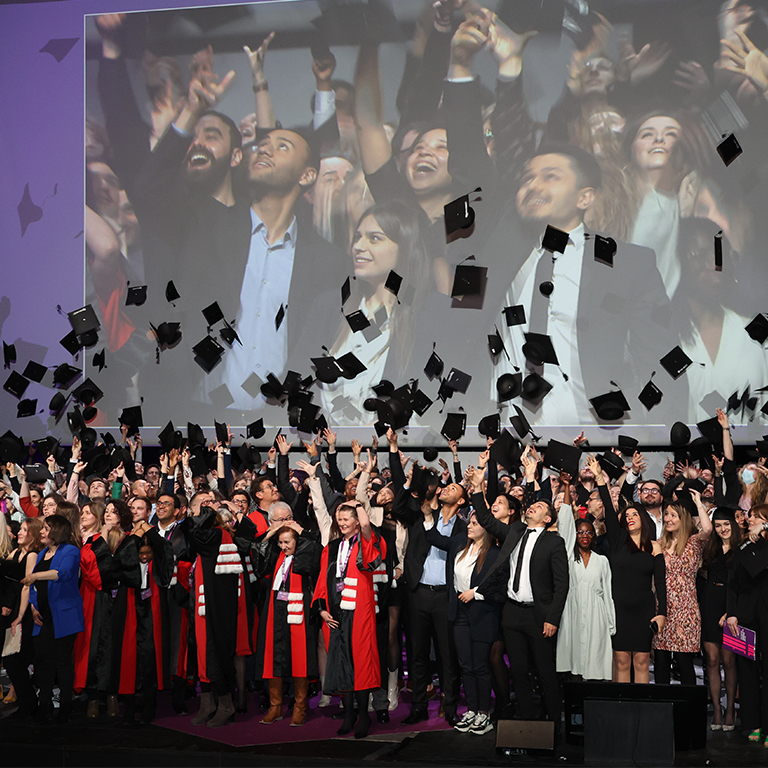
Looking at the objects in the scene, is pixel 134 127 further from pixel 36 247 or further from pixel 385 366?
pixel 385 366

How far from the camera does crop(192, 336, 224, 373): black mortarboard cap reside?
1134cm

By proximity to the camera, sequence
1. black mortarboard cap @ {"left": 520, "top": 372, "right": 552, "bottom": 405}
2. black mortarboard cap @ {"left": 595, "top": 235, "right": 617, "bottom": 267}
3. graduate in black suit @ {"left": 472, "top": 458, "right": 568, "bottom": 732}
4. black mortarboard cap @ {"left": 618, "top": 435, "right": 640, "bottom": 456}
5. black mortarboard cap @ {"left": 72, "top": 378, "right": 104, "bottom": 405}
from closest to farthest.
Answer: graduate in black suit @ {"left": 472, "top": 458, "right": 568, "bottom": 732}, black mortarboard cap @ {"left": 618, "top": 435, "right": 640, "bottom": 456}, black mortarboard cap @ {"left": 595, "top": 235, "right": 617, "bottom": 267}, black mortarboard cap @ {"left": 520, "top": 372, "right": 552, "bottom": 405}, black mortarboard cap @ {"left": 72, "top": 378, "right": 104, "bottom": 405}

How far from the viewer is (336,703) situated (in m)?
6.15

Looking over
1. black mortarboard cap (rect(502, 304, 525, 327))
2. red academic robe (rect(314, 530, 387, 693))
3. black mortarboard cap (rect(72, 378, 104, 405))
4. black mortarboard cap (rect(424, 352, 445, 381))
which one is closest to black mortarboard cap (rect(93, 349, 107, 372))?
black mortarboard cap (rect(72, 378, 104, 405))

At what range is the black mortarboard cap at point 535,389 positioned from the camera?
1045 cm

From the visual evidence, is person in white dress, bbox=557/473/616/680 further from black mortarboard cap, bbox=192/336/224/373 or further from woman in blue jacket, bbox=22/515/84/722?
black mortarboard cap, bbox=192/336/224/373

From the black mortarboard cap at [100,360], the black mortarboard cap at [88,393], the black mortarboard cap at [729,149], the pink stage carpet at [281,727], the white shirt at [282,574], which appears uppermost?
the black mortarboard cap at [729,149]

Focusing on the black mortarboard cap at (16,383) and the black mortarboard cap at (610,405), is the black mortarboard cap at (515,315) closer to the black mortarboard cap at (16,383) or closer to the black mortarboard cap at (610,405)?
the black mortarboard cap at (610,405)

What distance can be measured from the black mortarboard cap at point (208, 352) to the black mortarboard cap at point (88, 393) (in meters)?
1.40

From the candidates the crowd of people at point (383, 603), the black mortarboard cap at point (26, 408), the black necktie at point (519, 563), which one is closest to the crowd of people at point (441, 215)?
the black mortarboard cap at point (26, 408)

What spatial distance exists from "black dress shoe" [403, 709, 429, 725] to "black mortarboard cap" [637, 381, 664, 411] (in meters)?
5.60

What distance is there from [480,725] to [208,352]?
7056 millimetres

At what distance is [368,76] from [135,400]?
5.16 m

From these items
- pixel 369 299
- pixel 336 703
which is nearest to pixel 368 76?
pixel 369 299
